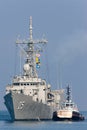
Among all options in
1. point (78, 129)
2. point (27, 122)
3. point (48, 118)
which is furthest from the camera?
point (48, 118)

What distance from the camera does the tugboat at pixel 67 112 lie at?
16238 cm

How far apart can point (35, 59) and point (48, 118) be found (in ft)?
38.6

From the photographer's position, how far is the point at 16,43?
538 feet

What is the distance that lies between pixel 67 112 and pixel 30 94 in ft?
31.0

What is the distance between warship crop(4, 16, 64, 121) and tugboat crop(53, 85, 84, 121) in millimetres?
1388

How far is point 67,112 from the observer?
533 feet

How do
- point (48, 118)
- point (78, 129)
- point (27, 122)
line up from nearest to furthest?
point (78, 129) → point (27, 122) → point (48, 118)

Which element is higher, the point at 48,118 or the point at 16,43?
the point at 16,43

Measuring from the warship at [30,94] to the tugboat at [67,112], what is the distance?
139cm

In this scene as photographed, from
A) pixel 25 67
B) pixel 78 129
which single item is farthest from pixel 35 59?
pixel 78 129

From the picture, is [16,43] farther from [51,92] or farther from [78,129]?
[78,129]

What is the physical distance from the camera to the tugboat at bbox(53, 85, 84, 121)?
162m

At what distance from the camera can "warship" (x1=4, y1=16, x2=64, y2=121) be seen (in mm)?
154625

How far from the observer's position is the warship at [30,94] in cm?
15462
